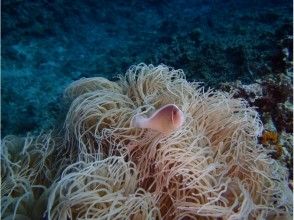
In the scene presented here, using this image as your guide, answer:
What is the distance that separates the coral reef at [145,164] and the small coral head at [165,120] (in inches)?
3.3

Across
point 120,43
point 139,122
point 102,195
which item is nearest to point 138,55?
point 120,43

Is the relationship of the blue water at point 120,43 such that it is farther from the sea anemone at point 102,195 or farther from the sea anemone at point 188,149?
the sea anemone at point 102,195

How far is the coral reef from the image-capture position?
5.42 feet

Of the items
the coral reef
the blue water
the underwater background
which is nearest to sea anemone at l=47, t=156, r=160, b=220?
the coral reef

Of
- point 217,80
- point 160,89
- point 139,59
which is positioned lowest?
point 139,59

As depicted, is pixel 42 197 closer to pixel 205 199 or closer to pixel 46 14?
pixel 205 199

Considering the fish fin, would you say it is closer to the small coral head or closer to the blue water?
the small coral head

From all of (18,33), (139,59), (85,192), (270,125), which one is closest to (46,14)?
(18,33)

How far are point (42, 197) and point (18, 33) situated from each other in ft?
14.2

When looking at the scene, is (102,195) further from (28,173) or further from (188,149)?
(28,173)

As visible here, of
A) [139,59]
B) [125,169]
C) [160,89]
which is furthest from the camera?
[139,59]

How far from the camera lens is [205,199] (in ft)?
5.52

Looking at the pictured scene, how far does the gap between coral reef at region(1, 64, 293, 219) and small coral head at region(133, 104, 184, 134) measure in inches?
3.3

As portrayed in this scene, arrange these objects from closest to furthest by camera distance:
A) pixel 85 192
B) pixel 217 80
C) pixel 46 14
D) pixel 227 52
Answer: pixel 85 192 → pixel 217 80 → pixel 227 52 → pixel 46 14
